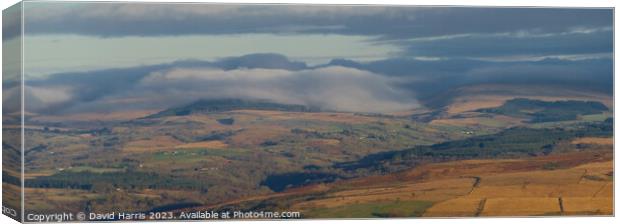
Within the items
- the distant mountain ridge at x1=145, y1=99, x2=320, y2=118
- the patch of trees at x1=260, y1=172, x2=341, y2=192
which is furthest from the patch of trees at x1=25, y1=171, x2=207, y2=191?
the patch of trees at x1=260, y1=172, x2=341, y2=192

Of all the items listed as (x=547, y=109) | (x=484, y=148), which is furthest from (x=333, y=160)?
(x=547, y=109)

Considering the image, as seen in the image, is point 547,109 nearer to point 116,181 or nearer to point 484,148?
point 484,148

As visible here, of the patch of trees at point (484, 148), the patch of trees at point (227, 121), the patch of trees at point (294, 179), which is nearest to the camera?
the patch of trees at point (227, 121)

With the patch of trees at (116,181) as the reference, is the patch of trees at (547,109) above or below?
above

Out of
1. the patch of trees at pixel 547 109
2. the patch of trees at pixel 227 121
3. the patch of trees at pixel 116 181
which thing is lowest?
the patch of trees at pixel 116 181

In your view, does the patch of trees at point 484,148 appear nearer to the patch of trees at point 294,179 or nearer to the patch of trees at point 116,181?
the patch of trees at point 294,179

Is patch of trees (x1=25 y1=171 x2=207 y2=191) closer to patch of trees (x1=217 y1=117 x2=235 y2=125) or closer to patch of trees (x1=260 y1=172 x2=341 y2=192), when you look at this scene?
patch of trees (x1=217 y1=117 x2=235 y2=125)

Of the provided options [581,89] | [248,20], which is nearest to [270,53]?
[248,20]

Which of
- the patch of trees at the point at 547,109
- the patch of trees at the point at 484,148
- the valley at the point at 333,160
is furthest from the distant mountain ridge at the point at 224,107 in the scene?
the patch of trees at the point at 547,109

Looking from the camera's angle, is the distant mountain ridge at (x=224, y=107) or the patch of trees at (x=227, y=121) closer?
the distant mountain ridge at (x=224, y=107)
